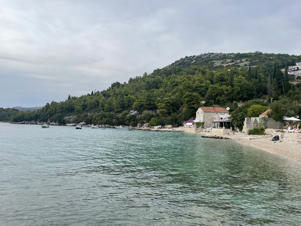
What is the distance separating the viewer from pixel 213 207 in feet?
33.5

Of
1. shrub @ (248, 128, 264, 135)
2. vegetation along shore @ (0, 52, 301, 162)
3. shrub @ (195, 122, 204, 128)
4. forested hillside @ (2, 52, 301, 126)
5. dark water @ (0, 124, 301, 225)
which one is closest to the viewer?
dark water @ (0, 124, 301, 225)

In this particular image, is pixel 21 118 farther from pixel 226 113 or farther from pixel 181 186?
pixel 181 186

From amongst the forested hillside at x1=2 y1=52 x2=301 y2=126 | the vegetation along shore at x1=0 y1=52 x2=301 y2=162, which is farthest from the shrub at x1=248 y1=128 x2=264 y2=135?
the forested hillside at x1=2 y1=52 x2=301 y2=126

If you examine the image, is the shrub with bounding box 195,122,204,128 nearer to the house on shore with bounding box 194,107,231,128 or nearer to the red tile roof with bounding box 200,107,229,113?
the house on shore with bounding box 194,107,231,128

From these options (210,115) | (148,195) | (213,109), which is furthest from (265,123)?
(148,195)

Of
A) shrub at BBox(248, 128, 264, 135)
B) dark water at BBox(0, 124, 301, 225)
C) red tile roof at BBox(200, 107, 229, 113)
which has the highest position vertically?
red tile roof at BBox(200, 107, 229, 113)

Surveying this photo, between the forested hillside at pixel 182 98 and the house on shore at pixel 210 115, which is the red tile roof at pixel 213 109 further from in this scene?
the forested hillside at pixel 182 98

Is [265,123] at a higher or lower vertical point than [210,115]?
lower

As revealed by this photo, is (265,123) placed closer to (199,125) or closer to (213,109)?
(199,125)

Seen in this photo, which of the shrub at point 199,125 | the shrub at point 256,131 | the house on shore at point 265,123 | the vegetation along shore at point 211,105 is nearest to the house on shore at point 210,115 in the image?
the vegetation along shore at point 211,105

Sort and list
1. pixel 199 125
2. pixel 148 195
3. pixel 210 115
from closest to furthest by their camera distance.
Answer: pixel 148 195
pixel 199 125
pixel 210 115

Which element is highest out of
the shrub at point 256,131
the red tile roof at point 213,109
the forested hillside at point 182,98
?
the forested hillside at point 182,98

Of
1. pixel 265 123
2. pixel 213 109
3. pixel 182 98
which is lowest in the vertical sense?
pixel 265 123

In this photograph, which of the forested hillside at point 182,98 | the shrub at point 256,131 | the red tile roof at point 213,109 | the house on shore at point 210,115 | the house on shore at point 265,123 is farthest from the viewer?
the forested hillside at point 182,98
